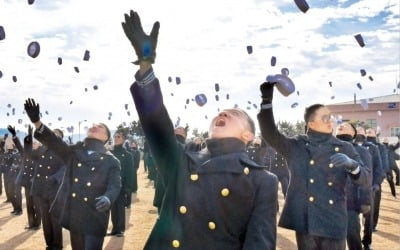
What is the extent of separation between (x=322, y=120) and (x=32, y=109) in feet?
10.4

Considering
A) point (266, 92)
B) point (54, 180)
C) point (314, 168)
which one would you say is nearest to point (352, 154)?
point (314, 168)

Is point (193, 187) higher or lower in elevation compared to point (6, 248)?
higher

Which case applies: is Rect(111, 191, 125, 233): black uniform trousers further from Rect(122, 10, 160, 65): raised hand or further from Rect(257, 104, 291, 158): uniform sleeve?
Rect(122, 10, 160, 65): raised hand

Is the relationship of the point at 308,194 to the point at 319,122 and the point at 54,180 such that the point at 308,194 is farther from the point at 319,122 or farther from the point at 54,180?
the point at 54,180

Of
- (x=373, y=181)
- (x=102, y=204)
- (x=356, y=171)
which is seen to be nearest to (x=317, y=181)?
(x=356, y=171)

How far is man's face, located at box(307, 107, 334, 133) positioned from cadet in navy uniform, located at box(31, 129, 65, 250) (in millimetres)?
4457

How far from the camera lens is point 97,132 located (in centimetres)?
586

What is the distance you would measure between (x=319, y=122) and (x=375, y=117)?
64.6 m

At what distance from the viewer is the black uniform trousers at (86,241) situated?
18.0ft

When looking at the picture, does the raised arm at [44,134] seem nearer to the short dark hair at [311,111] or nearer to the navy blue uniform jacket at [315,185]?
the navy blue uniform jacket at [315,185]

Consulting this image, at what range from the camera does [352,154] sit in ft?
16.7

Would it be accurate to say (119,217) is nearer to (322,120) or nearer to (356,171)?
(322,120)

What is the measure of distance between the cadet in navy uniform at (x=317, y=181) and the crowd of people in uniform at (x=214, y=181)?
0.01m

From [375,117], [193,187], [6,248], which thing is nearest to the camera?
[193,187]
